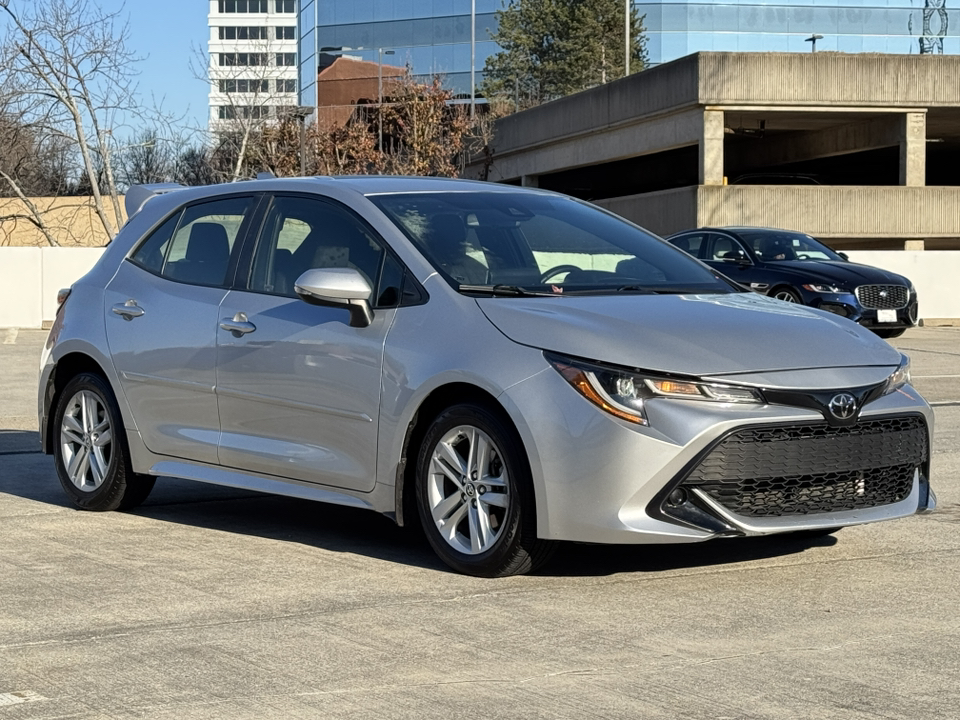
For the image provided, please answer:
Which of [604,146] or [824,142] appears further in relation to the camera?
[604,146]

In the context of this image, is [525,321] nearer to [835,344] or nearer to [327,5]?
[835,344]

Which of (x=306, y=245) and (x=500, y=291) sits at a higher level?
(x=306, y=245)

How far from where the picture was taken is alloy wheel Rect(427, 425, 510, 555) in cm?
611

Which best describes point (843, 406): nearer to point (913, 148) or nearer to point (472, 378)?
point (472, 378)

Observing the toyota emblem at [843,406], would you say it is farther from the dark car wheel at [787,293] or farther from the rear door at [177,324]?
the dark car wheel at [787,293]

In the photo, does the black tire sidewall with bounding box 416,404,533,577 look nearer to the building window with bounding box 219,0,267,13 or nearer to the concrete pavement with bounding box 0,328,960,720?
the concrete pavement with bounding box 0,328,960,720

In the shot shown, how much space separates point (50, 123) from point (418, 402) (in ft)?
106

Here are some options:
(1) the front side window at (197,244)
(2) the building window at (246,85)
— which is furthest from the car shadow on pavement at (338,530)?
(2) the building window at (246,85)

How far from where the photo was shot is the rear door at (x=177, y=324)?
7430mm

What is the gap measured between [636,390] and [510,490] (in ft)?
2.10

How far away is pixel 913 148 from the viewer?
35.9 metres

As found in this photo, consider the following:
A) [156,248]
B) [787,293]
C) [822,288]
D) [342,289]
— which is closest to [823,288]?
[822,288]

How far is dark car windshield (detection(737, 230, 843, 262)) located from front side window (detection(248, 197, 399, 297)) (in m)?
16.3

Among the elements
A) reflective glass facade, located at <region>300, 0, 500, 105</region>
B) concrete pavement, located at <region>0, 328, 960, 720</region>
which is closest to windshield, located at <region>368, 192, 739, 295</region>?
concrete pavement, located at <region>0, 328, 960, 720</region>
